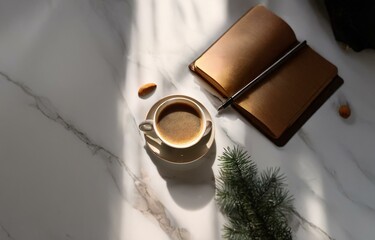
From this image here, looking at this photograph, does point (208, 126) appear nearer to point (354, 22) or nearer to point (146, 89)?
point (146, 89)

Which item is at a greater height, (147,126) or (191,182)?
(147,126)

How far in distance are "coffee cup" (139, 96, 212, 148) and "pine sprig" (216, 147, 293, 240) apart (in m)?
0.06

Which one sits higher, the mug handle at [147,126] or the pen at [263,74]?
the mug handle at [147,126]

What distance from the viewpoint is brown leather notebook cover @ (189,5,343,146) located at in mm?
750

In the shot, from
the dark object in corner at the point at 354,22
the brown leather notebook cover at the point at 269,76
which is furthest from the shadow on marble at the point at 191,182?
the dark object in corner at the point at 354,22

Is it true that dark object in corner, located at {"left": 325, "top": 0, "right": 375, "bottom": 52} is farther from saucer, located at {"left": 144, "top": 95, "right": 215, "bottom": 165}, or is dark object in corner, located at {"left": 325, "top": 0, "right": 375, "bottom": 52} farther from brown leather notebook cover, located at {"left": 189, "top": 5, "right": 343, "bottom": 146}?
saucer, located at {"left": 144, "top": 95, "right": 215, "bottom": 165}

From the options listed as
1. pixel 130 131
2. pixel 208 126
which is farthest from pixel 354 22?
pixel 130 131

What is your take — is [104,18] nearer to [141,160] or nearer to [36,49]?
[36,49]

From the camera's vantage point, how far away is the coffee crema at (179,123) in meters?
0.71

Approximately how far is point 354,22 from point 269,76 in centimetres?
18

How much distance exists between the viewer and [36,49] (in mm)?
804

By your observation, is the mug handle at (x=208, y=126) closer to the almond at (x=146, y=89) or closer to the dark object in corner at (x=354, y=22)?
the almond at (x=146, y=89)

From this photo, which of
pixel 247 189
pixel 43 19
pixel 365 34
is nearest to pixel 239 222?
pixel 247 189

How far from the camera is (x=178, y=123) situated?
2.37 ft
